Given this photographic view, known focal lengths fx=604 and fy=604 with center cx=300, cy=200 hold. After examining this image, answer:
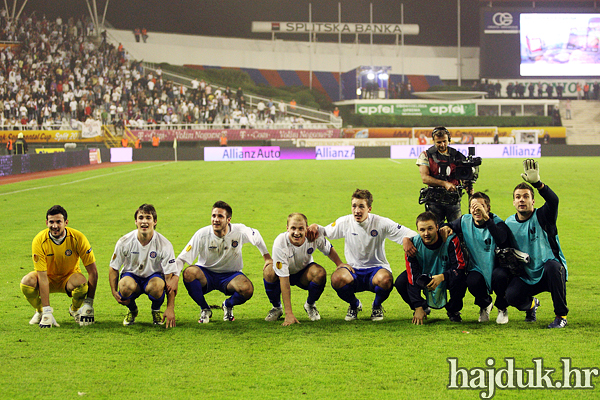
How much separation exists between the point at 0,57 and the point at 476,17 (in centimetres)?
4957

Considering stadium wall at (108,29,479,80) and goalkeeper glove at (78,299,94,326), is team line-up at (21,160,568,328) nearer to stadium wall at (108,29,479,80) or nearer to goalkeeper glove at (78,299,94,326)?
goalkeeper glove at (78,299,94,326)

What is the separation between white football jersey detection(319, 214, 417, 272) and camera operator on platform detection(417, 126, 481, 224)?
181 cm

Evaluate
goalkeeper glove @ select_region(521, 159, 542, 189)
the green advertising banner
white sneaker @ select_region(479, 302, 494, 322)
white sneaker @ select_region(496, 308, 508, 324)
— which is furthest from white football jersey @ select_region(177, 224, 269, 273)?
the green advertising banner

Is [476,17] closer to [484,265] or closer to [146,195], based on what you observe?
[146,195]

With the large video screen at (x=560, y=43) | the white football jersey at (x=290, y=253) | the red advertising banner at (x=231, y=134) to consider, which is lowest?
the white football jersey at (x=290, y=253)

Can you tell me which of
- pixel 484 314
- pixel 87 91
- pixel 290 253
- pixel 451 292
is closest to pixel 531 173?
pixel 451 292

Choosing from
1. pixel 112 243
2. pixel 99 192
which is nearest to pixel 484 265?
pixel 112 243

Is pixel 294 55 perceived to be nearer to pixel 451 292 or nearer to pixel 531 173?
pixel 451 292

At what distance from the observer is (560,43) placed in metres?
55.3

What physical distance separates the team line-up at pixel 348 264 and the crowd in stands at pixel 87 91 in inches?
1554

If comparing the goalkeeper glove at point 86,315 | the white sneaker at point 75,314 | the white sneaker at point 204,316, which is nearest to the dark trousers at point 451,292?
the white sneaker at point 204,316

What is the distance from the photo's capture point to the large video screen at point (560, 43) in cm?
5444

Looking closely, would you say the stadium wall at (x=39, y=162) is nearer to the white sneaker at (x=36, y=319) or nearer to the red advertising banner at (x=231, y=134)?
the red advertising banner at (x=231, y=134)

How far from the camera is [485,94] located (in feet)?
201
